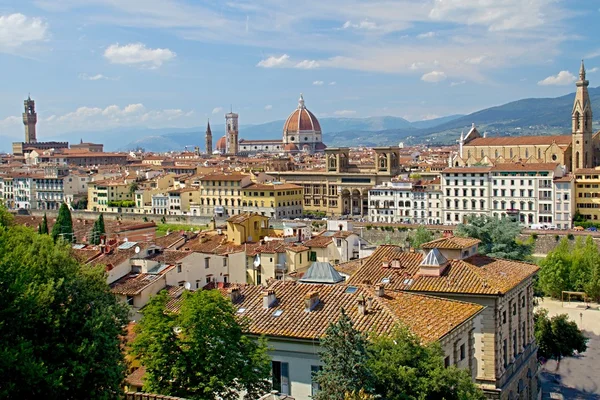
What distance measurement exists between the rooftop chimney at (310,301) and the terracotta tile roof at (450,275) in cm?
352

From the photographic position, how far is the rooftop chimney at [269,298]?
18672 mm

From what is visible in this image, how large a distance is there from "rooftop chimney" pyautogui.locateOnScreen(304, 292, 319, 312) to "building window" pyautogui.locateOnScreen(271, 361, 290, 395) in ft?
4.69

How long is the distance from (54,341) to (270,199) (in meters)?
78.0

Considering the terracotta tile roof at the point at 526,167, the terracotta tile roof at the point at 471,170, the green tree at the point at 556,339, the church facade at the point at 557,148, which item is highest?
the church facade at the point at 557,148

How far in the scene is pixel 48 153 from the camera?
163 meters

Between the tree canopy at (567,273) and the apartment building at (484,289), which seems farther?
the tree canopy at (567,273)

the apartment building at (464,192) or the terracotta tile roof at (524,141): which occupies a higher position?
the terracotta tile roof at (524,141)

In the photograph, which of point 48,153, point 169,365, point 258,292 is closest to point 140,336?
point 169,365

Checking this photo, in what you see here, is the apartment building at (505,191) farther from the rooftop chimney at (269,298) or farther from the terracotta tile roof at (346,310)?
the rooftop chimney at (269,298)

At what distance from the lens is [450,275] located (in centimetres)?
2209

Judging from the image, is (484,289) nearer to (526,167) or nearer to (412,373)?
(412,373)

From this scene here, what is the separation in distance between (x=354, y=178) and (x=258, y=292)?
77714mm

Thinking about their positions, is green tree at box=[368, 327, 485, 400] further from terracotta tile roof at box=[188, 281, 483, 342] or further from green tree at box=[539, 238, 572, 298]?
green tree at box=[539, 238, 572, 298]

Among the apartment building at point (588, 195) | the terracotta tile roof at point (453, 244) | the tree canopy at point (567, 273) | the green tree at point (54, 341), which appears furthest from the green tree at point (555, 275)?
the green tree at point (54, 341)
